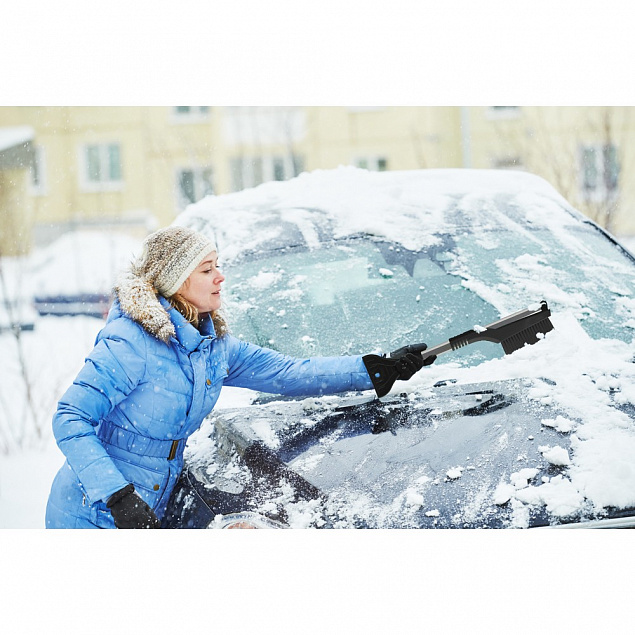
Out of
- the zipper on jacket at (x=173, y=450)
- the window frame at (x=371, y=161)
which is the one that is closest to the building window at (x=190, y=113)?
the window frame at (x=371, y=161)

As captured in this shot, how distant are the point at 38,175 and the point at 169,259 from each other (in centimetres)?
122

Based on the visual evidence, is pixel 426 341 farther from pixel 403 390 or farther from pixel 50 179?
pixel 50 179

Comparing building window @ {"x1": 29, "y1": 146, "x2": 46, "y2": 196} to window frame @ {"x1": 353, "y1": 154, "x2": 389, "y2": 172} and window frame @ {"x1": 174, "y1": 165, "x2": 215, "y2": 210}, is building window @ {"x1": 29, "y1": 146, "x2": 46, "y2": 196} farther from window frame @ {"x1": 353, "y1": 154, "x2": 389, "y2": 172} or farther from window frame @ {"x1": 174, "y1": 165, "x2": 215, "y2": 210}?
window frame @ {"x1": 353, "y1": 154, "x2": 389, "y2": 172}

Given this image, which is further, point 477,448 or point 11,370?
point 11,370

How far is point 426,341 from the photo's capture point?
192cm

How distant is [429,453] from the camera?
5.28ft

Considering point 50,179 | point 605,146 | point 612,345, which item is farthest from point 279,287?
point 605,146

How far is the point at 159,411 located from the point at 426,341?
76 cm

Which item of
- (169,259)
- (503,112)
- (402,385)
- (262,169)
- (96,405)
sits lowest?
(402,385)

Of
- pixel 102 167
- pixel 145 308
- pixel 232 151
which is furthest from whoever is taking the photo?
pixel 232 151

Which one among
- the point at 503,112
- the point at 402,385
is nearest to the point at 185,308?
the point at 402,385

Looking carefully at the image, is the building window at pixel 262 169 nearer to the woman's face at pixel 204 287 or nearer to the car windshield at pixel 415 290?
the car windshield at pixel 415 290

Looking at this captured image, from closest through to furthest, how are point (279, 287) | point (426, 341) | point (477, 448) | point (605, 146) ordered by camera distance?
point (477, 448) < point (426, 341) < point (279, 287) < point (605, 146)

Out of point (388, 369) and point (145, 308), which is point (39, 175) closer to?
point (145, 308)
